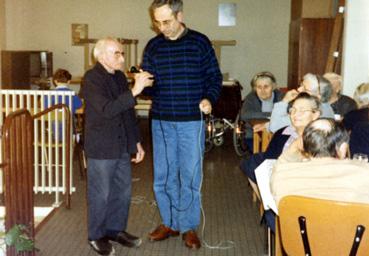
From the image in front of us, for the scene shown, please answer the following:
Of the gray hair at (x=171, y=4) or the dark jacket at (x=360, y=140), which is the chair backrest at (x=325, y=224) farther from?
the gray hair at (x=171, y=4)

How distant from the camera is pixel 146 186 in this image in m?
5.55

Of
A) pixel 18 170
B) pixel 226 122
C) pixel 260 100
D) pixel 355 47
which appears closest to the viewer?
pixel 18 170

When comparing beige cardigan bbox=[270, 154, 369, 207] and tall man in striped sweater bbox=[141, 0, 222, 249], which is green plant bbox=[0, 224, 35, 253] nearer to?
tall man in striped sweater bbox=[141, 0, 222, 249]

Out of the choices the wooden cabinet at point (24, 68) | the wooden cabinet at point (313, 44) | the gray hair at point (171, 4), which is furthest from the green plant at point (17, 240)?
the wooden cabinet at point (24, 68)

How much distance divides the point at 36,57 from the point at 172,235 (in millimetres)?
7250

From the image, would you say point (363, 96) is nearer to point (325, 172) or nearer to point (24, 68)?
point (325, 172)

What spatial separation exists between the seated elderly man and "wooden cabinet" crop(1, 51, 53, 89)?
777 cm

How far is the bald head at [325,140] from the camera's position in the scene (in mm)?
2434

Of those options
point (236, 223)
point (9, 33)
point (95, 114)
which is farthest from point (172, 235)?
point (9, 33)

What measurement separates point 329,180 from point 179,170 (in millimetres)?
1616

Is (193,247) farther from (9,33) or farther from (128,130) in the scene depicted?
(9,33)

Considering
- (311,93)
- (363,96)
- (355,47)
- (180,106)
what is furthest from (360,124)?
(355,47)

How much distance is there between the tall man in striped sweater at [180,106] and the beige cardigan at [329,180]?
119 cm

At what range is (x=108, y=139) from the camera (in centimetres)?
344
